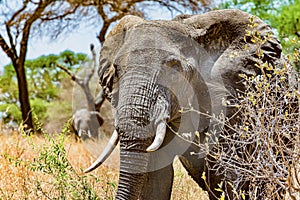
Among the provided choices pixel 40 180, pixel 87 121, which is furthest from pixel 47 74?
pixel 40 180

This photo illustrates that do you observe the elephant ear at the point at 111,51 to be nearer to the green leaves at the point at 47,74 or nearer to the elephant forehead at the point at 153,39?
the elephant forehead at the point at 153,39

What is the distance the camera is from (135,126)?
2.37 meters

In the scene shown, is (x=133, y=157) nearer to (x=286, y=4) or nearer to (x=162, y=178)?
(x=162, y=178)

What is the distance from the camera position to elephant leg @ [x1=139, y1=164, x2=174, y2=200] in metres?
3.08

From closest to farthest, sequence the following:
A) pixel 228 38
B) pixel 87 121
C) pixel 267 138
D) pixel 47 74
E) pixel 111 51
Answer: pixel 267 138 < pixel 228 38 < pixel 111 51 < pixel 87 121 < pixel 47 74

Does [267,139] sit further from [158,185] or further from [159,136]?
[158,185]

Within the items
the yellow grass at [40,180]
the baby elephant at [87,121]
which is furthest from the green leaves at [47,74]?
the yellow grass at [40,180]

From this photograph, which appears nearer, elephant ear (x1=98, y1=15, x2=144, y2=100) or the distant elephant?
the distant elephant

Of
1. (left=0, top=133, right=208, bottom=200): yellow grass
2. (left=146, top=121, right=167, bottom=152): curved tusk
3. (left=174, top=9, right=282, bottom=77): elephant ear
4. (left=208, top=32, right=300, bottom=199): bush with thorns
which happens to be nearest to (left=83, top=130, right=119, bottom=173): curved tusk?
(left=146, top=121, right=167, bottom=152): curved tusk

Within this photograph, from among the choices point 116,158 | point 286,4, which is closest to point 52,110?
point 286,4

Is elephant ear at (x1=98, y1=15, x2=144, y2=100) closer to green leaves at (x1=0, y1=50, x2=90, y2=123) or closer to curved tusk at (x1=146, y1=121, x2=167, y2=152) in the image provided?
curved tusk at (x1=146, y1=121, x2=167, y2=152)

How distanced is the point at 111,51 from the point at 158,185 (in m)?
0.86

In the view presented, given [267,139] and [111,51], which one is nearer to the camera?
[267,139]

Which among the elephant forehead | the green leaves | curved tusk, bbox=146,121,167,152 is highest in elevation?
the elephant forehead
